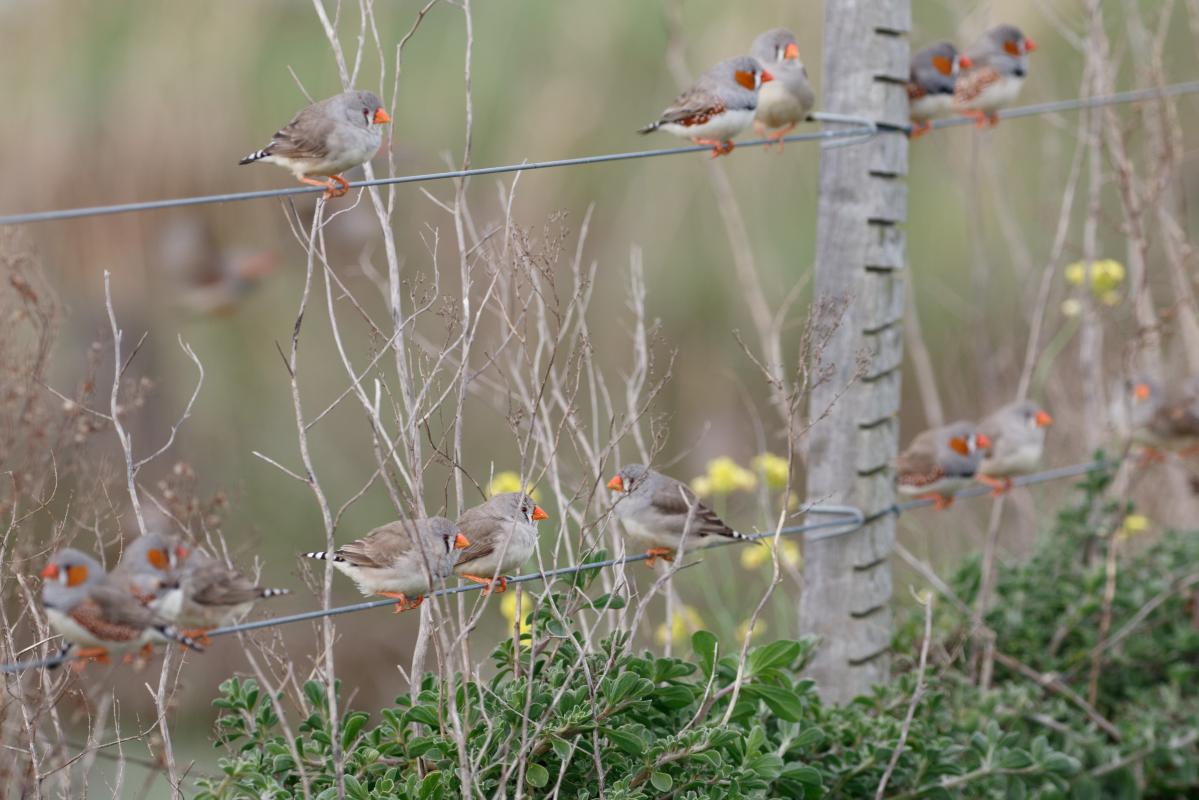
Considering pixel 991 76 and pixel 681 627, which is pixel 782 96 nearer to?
pixel 991 76

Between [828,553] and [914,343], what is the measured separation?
260cm

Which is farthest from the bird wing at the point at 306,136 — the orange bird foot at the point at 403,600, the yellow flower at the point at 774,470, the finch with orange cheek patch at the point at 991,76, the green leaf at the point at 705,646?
the finch with orange cheek patch at the point at 991,76

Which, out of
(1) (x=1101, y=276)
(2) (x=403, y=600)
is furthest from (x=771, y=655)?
(1) (x=1101, y=276)

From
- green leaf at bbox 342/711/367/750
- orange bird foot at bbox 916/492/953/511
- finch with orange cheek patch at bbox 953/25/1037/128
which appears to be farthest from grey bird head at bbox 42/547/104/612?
finch with orange cheek patch at bbox 953/25/1037/128

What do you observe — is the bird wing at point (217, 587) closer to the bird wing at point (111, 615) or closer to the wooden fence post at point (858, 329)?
the bird wing at point (111, 615)

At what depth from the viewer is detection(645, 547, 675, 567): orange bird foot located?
3.65m

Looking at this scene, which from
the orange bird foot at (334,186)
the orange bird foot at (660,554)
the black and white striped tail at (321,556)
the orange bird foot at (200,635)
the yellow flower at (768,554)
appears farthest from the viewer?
the yellow flower at (768,554)

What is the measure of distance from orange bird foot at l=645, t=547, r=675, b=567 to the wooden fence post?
734mm

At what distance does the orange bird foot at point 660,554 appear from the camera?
144 inches

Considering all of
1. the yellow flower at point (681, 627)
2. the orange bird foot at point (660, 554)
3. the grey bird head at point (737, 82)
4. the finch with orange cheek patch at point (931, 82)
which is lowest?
the yellow flower at point (681, 627)

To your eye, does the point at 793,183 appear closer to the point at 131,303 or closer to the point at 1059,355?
the point at 1059,355

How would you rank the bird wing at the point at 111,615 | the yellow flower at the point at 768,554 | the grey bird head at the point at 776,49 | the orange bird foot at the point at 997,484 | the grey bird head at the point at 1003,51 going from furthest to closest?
1. the yellow flower at the point at 768,554
2. the grey bird head at the point at 1003,51
3. the orange bird foot at the point at 997,484
4. the grey bird head at the point at 776,49
5. the bird wing at the point at 111,615

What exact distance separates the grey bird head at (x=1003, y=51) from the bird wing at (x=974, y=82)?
0.03 m

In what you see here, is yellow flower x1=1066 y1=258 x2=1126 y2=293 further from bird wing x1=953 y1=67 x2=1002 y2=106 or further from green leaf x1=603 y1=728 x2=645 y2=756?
green leaf x1=603 y1=728 x2=645 y2=756
